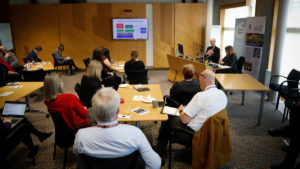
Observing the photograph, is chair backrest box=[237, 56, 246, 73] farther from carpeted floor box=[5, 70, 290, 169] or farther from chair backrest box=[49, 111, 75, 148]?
chair backrest box=[49, 111, 75, 148]

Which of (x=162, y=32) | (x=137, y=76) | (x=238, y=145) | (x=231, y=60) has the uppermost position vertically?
(x=162, y=32)

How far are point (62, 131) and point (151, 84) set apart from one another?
6.99 ft

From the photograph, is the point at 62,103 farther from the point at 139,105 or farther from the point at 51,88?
the point at 139,105

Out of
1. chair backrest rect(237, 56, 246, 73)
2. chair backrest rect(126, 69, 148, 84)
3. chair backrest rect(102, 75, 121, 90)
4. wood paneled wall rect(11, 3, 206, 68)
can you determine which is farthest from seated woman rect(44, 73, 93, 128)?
wood paneled wall rect(11, 3, 206, 68)

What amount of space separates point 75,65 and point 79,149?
8.25 m

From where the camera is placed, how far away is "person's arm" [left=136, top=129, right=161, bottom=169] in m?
1.78

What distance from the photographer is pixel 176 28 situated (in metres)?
9.30

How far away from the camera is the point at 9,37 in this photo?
927cm

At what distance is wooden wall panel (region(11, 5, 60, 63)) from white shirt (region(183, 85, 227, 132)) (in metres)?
8.26

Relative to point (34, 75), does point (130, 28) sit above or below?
above

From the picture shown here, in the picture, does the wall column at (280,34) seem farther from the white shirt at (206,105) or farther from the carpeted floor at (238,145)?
the white shirt at (206,105)

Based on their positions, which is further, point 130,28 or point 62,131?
point 130,28

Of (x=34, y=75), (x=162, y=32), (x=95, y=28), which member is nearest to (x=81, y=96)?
(x=34, y=75)

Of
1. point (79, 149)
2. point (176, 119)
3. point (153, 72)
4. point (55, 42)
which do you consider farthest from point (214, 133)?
point (55, 42)
